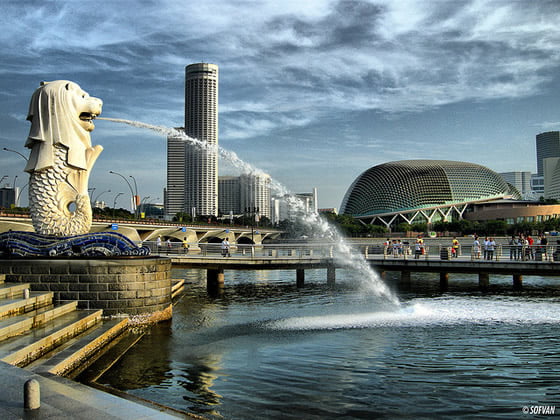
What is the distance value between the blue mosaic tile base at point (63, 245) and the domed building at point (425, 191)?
407ft

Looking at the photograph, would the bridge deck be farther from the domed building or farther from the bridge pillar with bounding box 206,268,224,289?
the domed building

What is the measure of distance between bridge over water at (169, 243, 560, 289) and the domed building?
10793 cm

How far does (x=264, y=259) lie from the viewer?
100ft

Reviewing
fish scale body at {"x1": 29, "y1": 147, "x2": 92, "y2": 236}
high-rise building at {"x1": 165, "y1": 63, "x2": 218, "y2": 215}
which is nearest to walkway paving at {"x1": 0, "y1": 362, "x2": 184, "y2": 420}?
fish scale body at {"x1": 29, "y1": 147, "x2": 92, "y2": 236}

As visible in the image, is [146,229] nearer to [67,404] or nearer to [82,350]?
[82,350]

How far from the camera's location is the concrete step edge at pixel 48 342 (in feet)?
31.7

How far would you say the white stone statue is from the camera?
19.5m

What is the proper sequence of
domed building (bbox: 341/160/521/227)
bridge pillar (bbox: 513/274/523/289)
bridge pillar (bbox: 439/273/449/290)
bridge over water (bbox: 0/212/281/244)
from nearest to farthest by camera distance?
bridge pillar (bbox: 513/274/523/289), bridge pillar (bbox: 439/273/449/290), bridge over water (bbox: 0/212/281/244), domed building (bbox: 341/160/521/227)

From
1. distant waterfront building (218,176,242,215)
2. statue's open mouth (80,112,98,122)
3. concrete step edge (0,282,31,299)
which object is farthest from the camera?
distant waterfront building (218,176,242,215)

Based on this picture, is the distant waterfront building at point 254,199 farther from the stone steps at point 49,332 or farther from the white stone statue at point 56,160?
the stone steps at point 49,332

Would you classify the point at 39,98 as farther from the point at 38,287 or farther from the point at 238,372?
the point at 238,372

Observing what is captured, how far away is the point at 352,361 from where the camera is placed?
12.0 m

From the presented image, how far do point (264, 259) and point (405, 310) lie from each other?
471 inches

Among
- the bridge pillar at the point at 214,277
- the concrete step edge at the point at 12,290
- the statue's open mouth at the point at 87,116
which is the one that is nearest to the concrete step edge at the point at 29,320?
the concrete step edge at the point at 12,290
